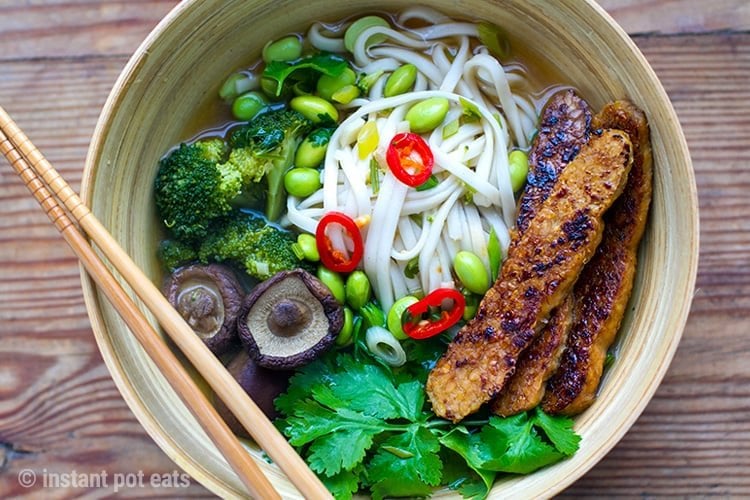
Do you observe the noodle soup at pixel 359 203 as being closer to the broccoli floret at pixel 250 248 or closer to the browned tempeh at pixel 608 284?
the broccoli floret at pixel 250 248

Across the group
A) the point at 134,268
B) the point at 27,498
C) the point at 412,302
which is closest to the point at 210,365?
the point at 134,268

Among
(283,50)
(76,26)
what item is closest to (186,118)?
(283,50)

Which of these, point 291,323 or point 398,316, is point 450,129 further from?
point 291,323

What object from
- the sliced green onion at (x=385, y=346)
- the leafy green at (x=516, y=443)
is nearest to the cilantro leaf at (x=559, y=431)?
the leafy green at (x=516, y=443)

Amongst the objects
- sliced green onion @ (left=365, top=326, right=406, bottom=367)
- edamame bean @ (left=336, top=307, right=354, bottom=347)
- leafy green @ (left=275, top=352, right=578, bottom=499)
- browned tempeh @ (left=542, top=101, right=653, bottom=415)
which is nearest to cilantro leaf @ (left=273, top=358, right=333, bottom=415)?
leafy green @ (left=275, top=352, right=578, bottom=499)

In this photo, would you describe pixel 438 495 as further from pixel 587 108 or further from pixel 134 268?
pixel 587 108

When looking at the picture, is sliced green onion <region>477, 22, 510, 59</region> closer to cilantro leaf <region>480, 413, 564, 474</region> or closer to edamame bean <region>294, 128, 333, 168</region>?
edamame bean <region>294, 128, 333, 168</region>

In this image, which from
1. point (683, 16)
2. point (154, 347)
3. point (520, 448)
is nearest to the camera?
point (154, 347)
